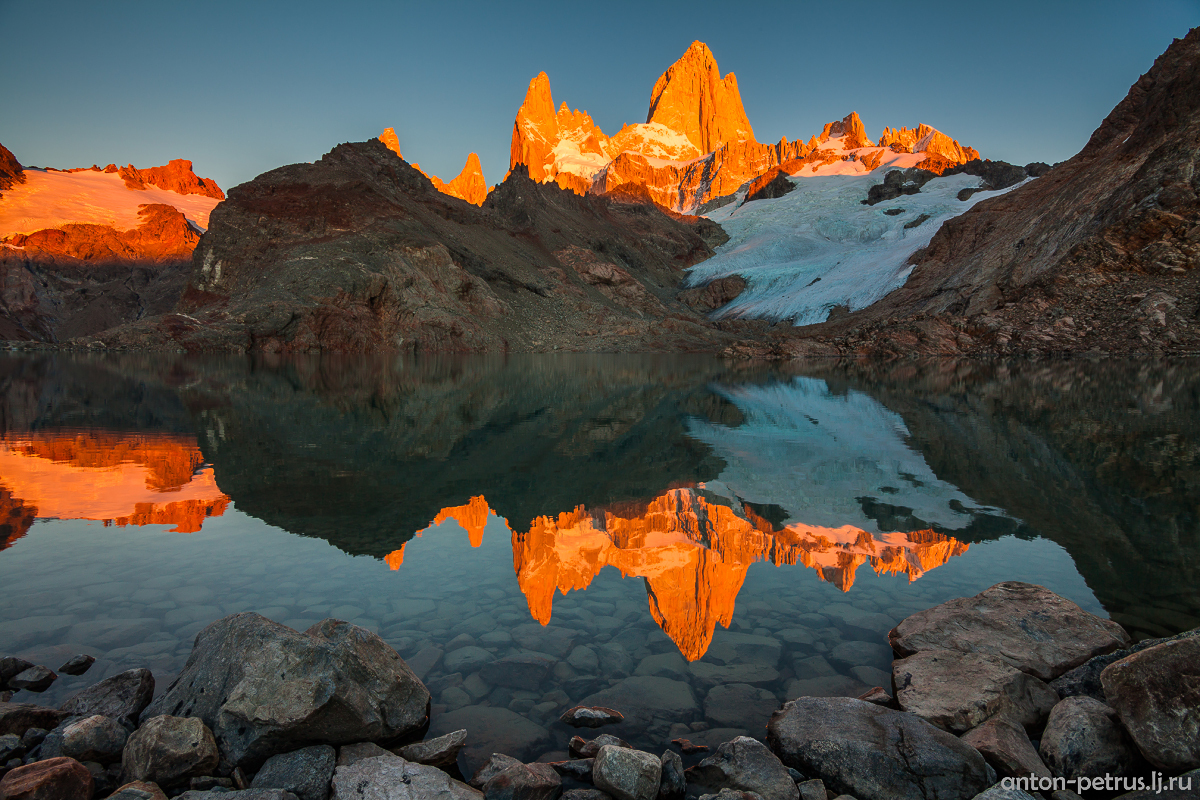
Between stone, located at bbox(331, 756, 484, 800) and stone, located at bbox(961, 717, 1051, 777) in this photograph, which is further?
stone, located at bbox(961, 717, 1051, 777)

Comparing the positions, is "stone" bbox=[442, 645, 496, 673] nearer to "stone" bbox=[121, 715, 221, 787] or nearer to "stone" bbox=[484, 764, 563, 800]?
"stone" bbox=[484, 764, 563, 800]

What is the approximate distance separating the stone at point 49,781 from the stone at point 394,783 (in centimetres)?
123

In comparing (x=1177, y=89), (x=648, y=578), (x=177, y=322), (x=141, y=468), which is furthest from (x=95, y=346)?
(x=1177, y=89)

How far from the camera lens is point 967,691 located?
13.9 feet

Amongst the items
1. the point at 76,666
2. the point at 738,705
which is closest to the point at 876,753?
the point at 738,705

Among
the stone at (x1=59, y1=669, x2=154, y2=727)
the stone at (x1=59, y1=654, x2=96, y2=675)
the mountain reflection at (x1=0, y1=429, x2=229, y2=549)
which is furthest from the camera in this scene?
the mountain reflection at (x1=0, y1=429, x2=229, y2=549)

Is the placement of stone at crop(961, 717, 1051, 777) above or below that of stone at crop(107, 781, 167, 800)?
above

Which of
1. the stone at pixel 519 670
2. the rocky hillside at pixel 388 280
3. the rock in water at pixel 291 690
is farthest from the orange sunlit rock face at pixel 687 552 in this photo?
the rocky hillside at pixel 388 280

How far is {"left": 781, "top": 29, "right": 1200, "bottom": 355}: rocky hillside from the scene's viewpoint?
43188 millimetres

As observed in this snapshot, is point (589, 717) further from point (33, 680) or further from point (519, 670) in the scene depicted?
point (33, 680)

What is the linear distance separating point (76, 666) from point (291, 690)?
216 cm

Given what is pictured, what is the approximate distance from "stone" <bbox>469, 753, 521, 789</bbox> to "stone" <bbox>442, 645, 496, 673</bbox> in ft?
3.80

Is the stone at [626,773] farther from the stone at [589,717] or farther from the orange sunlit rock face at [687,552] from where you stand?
the orange sunlit rock face at [687,552]

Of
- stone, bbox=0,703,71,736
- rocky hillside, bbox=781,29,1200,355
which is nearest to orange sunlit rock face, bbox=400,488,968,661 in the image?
stone, bbox=0,703,71,736
